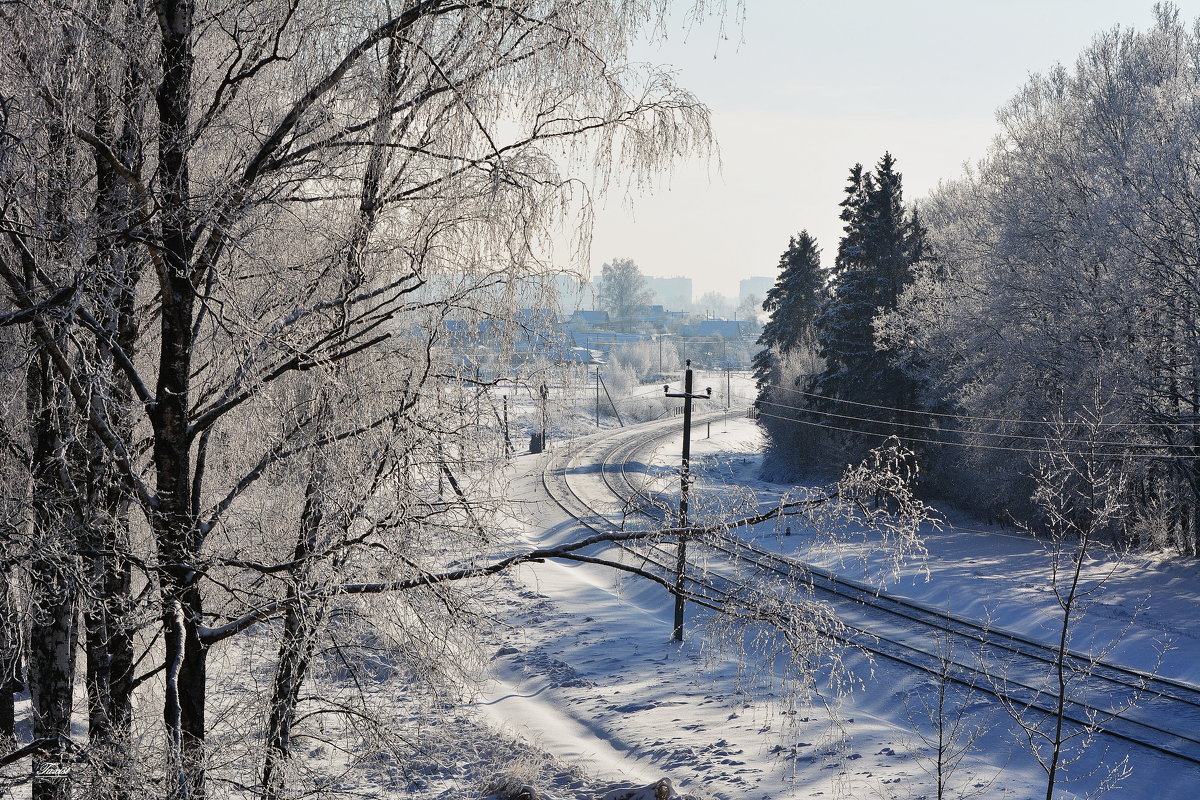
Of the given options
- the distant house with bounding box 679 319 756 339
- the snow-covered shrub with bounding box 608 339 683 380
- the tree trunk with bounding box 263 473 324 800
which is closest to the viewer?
the tree trunk with bounding box 263 473 324 800

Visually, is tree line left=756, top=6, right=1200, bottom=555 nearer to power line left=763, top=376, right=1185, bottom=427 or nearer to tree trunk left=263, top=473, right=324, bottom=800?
power line left=763, top=376, right=1185, bottom=427

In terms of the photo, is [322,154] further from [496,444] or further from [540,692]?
[540,692]

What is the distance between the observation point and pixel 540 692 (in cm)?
1533

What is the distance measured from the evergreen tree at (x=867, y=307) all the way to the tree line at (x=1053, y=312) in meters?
0.06

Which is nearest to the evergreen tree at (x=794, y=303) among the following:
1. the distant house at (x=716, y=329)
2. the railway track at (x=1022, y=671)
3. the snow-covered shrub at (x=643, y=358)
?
the railway track at (x=1022, y=671)

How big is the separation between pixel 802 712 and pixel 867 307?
27963 mm

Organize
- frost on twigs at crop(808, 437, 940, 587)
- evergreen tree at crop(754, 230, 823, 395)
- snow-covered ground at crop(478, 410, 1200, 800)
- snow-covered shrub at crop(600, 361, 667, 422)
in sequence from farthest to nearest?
1. snow-covered shrub at crop(600, 361, 667, 422)
2. evergreen tree at crop(754, 230, 823, 395)
3. snow-covered ground at crop(478, 410, 1200, 800)
4. frost on twigs at crop(808, 437, 940, 587)

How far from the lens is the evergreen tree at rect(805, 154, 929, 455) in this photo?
3159cm

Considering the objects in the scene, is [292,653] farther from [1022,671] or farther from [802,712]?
[1022,671]

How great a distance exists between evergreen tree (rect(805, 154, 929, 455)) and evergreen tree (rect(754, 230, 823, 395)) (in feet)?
26.4

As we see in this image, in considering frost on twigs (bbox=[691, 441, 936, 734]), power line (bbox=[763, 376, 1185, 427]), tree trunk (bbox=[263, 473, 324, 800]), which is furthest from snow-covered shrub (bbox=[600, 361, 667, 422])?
frost on twigs (bbox=[691, 441, 936, 734])

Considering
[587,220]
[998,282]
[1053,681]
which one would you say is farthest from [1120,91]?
[587,220]

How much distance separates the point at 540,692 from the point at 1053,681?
28.0 feet

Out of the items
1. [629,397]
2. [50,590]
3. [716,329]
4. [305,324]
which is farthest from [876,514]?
[716,329]
